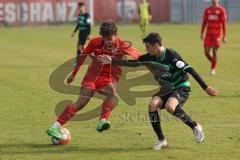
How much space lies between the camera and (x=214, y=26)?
2175 centimetres

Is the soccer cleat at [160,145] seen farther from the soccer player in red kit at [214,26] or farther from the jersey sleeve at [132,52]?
the soccer player in red kit at [214,26]

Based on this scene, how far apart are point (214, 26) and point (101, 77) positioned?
11.4m

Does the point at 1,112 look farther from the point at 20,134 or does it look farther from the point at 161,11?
the point at 161,11

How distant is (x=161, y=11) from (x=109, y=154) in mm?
51543

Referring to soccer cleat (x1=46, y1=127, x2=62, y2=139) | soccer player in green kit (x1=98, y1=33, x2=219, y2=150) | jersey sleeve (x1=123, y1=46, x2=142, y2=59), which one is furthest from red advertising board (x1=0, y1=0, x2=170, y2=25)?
soccer player in green kit (x1=98, y1=33, x2=219, y2=150)

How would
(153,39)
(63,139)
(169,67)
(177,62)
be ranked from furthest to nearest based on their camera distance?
(63,139) → (169,67) → (177,62) → (153,39)

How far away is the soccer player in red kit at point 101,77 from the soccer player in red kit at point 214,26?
1078cm

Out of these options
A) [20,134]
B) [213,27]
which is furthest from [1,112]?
[213,27]

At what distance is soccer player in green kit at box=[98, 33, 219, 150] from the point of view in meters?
10.0

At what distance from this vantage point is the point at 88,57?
11.6 meters

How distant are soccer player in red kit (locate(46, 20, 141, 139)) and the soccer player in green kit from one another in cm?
47

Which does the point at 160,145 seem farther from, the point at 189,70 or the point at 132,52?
the point at 132,52

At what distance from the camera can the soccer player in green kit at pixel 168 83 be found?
394 inches

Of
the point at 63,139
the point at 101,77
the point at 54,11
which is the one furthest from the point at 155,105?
the point at 54,11
